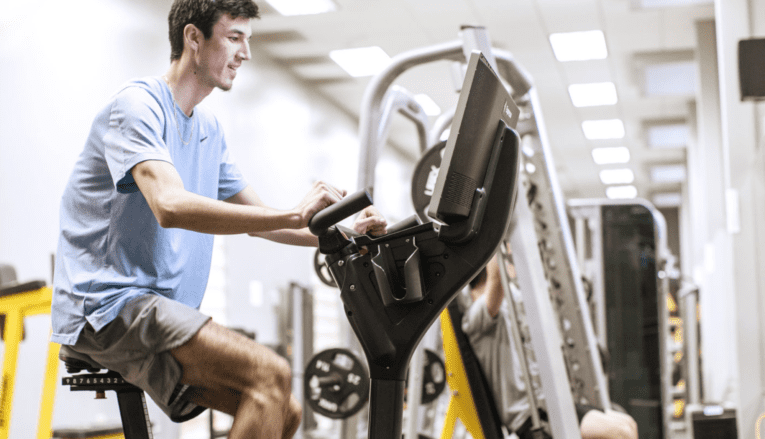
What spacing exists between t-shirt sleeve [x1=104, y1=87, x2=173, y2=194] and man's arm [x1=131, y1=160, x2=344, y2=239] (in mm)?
29

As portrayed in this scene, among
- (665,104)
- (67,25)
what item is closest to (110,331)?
(67,25)

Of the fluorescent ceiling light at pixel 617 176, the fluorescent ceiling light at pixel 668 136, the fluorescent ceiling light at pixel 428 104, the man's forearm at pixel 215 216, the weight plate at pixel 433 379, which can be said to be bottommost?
the weight plate at pixel 433 379

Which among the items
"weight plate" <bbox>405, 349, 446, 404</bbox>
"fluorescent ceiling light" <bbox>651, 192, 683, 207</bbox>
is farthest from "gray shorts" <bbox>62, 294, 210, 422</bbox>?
"fluorescent ceiling light" <bbox>651, 192, 683, 207</bbox>

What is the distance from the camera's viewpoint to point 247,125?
6.66m

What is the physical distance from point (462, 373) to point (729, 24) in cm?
213

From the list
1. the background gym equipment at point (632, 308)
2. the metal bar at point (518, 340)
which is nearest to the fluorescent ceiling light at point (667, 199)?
the background gym equipment at point (632, 308)

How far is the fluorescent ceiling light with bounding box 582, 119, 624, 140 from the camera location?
1014cm

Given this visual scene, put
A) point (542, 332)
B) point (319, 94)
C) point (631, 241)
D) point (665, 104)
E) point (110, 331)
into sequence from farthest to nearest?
point (665, 104)
point (319, 94)
point (631, 241)
point (542, 332)
point (110, 331)

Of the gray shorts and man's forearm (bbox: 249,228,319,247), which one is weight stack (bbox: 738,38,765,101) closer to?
man's forearm (bbox: 249,228,319,247)

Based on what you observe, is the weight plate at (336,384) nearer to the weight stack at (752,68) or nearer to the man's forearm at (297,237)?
the man's forearm at (297,237)

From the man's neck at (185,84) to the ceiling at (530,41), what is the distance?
15.9 feet

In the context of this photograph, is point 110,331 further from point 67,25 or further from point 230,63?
point 67,25

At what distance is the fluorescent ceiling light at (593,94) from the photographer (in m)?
8.63

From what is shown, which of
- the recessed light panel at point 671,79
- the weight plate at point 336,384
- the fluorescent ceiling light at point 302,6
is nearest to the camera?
the weight plate at point 336,384
